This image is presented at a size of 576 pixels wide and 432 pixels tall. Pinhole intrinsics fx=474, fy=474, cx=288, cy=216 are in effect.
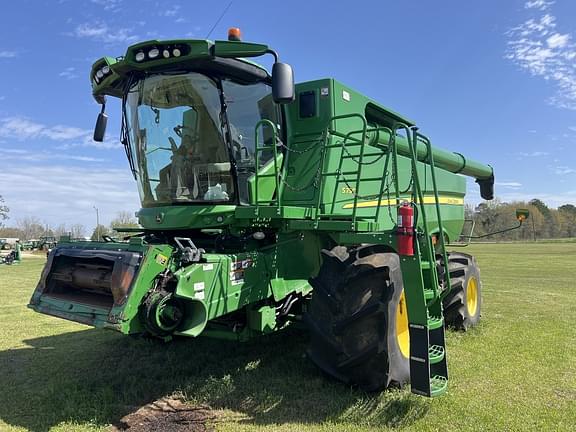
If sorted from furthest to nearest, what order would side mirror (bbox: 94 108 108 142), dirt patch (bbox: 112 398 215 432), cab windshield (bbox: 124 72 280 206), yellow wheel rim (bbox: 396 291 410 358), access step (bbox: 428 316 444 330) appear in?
1. side mirror (bbox: 94 108 108 142)
2. cab windshield (bbox: 124 72 280 206)
3. yellow wheel rim (bbox: 396 291 410 358)
4. access step (bbox: 428 316 444 330)
5. dirt patch (bbox: 112 398 215 432)

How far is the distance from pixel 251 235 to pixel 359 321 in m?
1.43

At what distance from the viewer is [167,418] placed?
3.80m

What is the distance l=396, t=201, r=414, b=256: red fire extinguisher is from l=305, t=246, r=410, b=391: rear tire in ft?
0.90

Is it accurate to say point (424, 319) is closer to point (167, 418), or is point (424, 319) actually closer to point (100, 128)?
point (167, 418)

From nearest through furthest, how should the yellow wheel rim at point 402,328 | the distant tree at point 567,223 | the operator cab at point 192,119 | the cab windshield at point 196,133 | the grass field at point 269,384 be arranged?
the grass field at point 269,384
the yellow wheel rim at point 402,328
the operator cab at point 192,119
the cab windshield at point 196,133
the distant tree at point 567,223

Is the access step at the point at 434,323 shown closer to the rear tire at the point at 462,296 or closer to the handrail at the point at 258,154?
the handrail at the point at 258,154

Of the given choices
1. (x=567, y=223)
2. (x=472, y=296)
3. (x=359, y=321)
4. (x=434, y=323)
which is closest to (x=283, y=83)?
(x=359, y=321)

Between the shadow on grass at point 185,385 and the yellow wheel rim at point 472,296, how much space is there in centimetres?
276

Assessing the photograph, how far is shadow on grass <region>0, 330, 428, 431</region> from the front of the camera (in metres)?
3.82

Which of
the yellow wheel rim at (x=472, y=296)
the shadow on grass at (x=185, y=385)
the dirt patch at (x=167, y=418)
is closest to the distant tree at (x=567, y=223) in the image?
the yellow wheel rim at (x=472, y=296)

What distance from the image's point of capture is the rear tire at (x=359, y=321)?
3877 mm

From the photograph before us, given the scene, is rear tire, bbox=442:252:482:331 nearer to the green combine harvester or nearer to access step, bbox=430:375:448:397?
the green combine harvester

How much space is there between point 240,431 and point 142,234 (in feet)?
9.29

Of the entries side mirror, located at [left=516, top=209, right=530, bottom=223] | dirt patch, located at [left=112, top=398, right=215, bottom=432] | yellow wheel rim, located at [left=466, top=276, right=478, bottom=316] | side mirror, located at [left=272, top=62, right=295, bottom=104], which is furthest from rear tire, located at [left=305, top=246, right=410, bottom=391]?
yellow wheel rim, located at [left=466, top=276, right=478, bottom=316]
